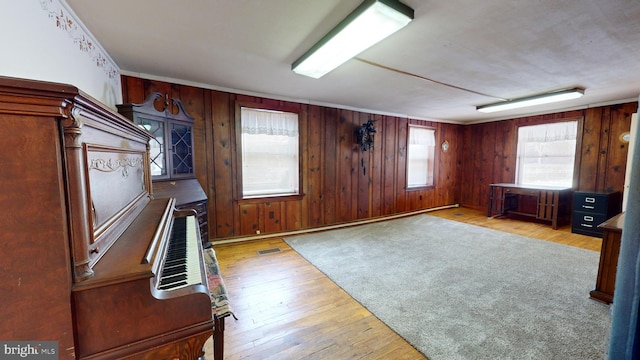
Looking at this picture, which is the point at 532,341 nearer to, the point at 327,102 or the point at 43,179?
the point at 43,179

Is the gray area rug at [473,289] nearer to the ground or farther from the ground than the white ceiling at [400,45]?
nearer to the ground

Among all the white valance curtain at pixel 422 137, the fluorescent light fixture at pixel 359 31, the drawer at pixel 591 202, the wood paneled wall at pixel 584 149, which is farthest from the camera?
the white valance curtain at pixel 422 137

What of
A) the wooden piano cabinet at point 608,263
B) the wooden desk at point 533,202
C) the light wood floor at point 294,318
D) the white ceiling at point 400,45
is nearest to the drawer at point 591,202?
the wooden desk at point 533,202

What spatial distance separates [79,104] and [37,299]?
0.53 m

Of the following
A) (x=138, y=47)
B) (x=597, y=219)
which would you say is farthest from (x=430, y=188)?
(x=138, y=47)

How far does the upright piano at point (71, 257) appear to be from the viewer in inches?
24.4

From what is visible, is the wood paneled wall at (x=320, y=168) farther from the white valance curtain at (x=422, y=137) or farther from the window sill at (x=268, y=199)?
the white valance curtain at (x=422, y=137)

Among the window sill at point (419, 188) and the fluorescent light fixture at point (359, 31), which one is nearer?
the fluorescent light fixture at point (359, 31)

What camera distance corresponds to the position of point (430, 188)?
5965 mm

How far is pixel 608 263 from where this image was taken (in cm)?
214

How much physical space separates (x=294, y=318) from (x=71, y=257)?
1.61 meters

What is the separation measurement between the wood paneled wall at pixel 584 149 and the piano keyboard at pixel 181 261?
20.6ft

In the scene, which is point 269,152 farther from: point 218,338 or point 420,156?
point 420,156

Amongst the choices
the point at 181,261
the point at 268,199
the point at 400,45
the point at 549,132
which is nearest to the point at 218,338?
the point at 181,261
